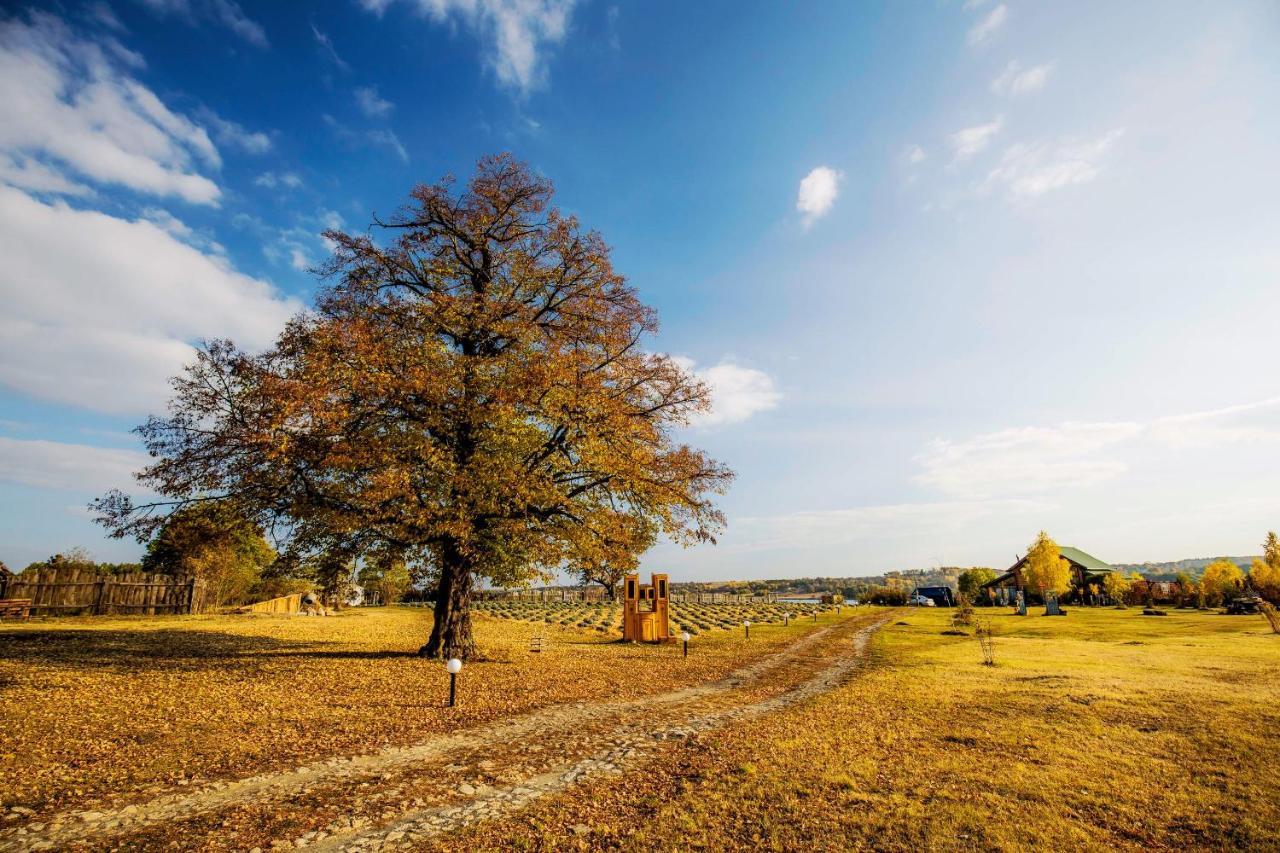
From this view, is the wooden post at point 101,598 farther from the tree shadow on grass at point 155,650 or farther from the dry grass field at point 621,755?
the dry grass field at point 621,755

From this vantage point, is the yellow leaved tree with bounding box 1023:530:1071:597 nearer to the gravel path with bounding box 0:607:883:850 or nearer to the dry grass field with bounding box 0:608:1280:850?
the dry grass field with bounding box 0:608:1280:850

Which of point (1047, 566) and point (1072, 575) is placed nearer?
point (1047, 566)

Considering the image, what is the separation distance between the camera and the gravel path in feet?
18.8

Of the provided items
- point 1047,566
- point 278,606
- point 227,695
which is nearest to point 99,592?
point 278,606

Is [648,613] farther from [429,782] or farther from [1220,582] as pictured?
[1220,582]

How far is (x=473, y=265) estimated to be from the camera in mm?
19000

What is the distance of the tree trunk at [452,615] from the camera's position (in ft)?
57.9

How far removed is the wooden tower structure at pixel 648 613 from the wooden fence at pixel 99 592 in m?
25.9

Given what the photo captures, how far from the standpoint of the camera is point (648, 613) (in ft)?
90.2

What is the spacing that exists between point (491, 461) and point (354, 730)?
7.20m

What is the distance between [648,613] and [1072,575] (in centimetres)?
7915

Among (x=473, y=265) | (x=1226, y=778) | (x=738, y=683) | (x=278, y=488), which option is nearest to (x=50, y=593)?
(x=278, y=488)

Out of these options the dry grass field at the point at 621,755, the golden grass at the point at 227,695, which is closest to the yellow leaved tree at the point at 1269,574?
the dry grass field at the point at 621,755

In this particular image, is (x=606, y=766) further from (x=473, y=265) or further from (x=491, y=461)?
(x=473, y=265)
